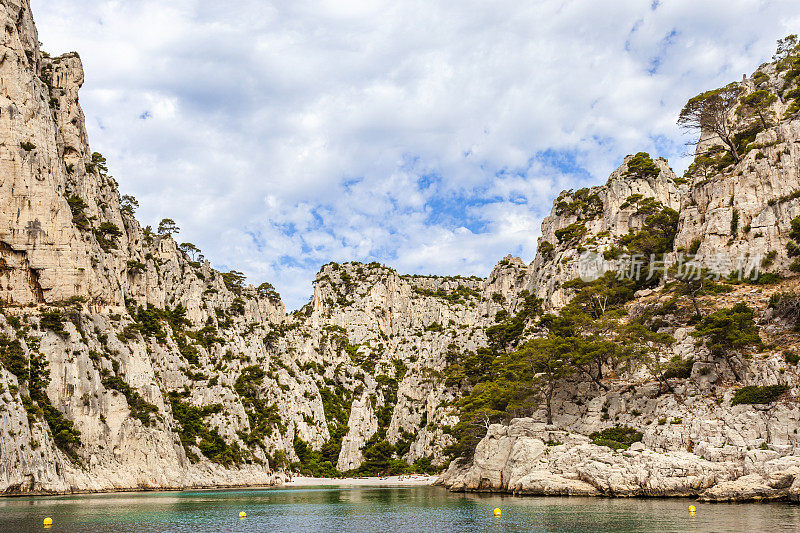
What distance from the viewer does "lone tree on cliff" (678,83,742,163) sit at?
77.4m

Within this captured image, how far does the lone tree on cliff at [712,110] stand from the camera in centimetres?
7744

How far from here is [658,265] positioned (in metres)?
76.5

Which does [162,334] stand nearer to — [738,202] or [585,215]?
[585,215]

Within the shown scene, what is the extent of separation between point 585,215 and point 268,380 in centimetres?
6670

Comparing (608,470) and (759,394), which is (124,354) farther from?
(759,394)

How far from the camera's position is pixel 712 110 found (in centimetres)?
7806

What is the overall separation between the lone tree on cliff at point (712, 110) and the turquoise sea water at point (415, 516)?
5401 centimetres

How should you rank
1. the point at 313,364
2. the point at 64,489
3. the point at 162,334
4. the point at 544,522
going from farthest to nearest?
the point at 313,364 → the point at 162,334 → the point at 64,489 → the point at 544,522

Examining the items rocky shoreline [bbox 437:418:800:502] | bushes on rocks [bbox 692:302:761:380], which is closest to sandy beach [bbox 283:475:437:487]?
rocky shoreline [bbox 437:418:800:502]

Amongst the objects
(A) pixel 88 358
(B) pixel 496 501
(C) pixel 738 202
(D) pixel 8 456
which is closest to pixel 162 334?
(A) pixel 88 358

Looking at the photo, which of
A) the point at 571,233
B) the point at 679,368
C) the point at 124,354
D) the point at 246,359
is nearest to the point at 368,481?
the point at 246,359

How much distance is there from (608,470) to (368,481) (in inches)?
2334

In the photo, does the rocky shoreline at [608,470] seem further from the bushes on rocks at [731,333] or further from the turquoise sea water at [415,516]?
the bushes on rocks at [731,333]

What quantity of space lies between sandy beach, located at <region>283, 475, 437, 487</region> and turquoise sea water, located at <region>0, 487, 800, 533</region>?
42535mm
